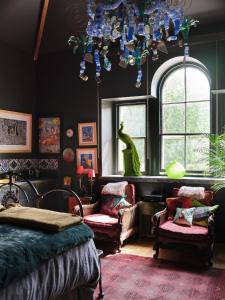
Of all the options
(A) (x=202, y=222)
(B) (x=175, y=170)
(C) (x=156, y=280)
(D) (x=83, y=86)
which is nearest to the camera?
(C) (x=156, y=280)

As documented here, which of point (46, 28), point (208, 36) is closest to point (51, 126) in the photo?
point (46, 28)

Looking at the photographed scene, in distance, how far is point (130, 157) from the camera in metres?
5.75

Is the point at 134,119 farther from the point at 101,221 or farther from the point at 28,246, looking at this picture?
the point at 28,246

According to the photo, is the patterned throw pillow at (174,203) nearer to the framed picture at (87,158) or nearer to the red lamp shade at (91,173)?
the red lamp shade at (91,173)

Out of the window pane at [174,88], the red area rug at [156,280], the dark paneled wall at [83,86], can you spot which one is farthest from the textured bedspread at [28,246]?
the window pane at [174,88]

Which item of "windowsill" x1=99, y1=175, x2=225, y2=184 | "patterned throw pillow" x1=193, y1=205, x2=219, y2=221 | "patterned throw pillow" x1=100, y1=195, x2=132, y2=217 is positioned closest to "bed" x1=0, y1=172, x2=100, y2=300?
"patterned throw pillow" x1=193, y1=205, x2=219, y2=221

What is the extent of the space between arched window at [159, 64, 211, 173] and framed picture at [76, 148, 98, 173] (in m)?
1.23

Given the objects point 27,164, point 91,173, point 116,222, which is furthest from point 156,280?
point 27,164

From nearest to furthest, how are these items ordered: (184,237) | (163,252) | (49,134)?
(184,237) < (163,252) < (49,134)

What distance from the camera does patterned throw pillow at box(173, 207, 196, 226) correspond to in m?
4.56

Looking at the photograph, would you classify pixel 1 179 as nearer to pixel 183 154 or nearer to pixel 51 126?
pixel 51 126

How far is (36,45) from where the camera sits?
20.6 feet

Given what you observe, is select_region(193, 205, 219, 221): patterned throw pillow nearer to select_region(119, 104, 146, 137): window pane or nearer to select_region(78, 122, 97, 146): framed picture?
select_region(119, 104, 146, 137): window pane

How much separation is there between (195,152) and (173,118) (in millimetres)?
709
